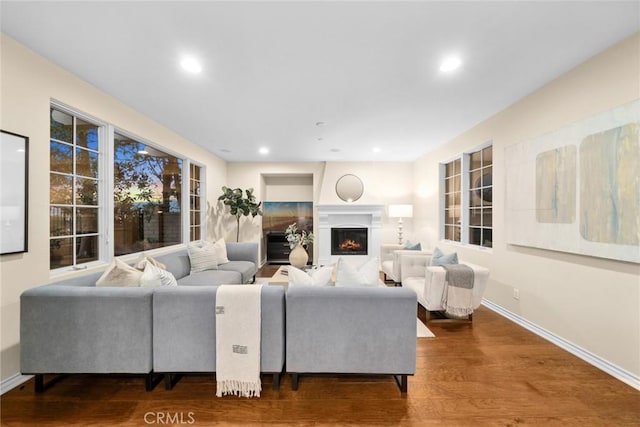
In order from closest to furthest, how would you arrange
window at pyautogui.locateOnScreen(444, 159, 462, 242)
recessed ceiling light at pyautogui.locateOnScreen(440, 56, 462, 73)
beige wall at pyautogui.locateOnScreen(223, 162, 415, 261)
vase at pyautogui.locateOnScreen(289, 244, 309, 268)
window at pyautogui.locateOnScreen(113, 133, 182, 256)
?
recessed ceiling light at pyautogui.locateOnScreen(440, 56, 462, 73) < window at pyautogui.locateOnScreen(113, 133, 182, 256) < vase at pyautogui.locateOnScreen(289, 244, 309, 268) < window at pyautogui.locateOnScreen(444, 159, 462, 242) < beige wall at pyautogui.locateOnScreen(223, 162, 415, 261)

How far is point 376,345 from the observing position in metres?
1.90

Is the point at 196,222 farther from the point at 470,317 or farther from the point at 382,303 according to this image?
the point at 470,317

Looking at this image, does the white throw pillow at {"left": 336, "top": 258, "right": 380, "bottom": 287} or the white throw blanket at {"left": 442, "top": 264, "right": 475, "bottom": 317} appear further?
the white throw blanket at {"left": 442, "top": 264, "right": 475, "bottom": 317}

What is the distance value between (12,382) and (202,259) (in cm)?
205

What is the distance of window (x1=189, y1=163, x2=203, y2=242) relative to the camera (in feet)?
16.4

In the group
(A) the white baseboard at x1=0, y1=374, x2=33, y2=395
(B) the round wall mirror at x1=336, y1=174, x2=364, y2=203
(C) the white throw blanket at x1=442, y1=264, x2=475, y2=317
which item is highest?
(B) the round wall mirror at x1=336, y1=174, x2=364, y2=203

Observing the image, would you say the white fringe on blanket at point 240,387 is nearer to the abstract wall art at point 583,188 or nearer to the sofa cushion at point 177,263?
the sofa cushion at point 177,263

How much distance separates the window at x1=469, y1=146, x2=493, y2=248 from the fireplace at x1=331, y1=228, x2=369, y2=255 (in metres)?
2.53

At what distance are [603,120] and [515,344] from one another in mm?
2127

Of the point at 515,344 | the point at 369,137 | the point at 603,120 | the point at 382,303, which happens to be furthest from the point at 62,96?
the point at 515,344

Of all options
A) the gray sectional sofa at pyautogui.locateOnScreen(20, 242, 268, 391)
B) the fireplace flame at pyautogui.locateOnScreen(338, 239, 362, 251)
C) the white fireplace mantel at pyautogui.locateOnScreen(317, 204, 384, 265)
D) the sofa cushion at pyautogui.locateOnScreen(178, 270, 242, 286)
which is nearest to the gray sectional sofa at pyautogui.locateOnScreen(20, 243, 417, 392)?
the gray sectional sofa at pyautogui.locateOnScreen(20, 242, 268, 391)

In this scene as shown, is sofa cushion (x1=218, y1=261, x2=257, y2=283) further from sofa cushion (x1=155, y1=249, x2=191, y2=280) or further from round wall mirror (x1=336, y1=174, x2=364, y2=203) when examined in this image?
round wall mirror (x1=336, y1=174, x2=364, y2=203)

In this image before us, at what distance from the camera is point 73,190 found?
8.41 feet

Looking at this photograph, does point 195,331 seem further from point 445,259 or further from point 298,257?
point 445,259
